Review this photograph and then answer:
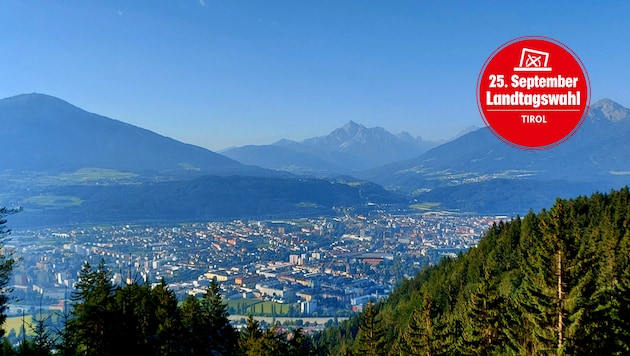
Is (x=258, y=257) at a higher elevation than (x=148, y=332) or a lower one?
lower

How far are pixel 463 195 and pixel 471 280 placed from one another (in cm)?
17232

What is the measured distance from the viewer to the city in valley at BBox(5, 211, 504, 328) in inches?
2403

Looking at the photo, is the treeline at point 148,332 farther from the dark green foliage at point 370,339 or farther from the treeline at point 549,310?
the treeline at point 549,310

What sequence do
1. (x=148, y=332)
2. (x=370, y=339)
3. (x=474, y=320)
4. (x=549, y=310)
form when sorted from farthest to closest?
(x=370, y=339) → (x=148, y=332) → (x=474, y=320) → (x=549, y=310)

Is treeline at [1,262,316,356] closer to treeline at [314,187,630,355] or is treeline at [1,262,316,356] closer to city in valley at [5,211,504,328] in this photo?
treeline at [314,187,630,355]

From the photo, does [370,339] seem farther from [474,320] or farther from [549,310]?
[549,310]

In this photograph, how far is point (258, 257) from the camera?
90625 mm

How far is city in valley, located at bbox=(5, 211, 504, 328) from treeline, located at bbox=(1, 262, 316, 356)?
26.6m

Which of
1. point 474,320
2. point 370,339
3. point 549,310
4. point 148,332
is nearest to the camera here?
point 549,310

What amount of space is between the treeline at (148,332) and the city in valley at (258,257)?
87.3 feet

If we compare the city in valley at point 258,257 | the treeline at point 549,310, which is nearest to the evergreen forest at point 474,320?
the treeline at point 549,310

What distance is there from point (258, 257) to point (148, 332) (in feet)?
250

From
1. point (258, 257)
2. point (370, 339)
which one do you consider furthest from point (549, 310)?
point (258, 257)

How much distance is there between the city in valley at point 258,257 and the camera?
6103 centimetres
